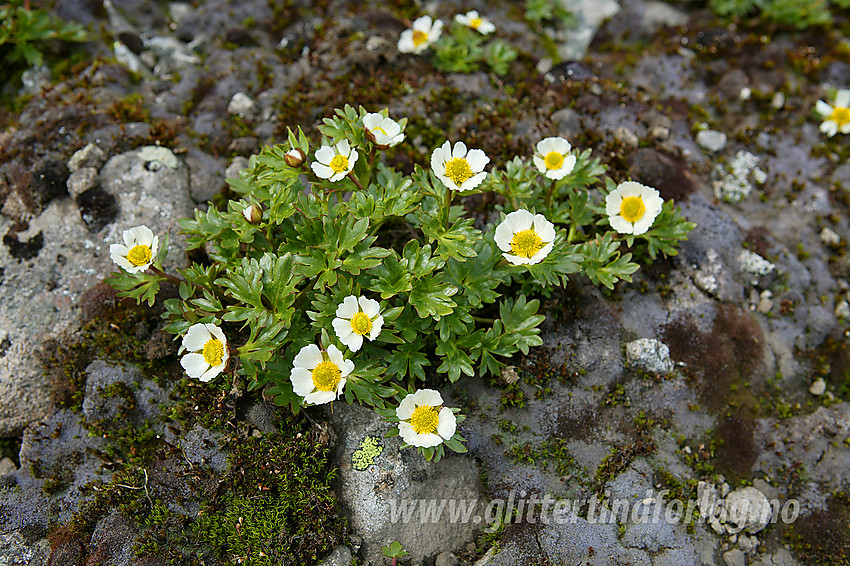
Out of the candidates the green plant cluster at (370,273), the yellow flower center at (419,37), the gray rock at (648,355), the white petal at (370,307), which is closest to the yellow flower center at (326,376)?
the green plant cluster at (370,273)

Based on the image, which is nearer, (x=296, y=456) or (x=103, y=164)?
(x=296, y=456)

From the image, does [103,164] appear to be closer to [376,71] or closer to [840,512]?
[376,71]

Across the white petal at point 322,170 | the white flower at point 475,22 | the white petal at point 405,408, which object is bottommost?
the white petal at point 405,408

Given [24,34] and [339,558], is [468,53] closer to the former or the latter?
[24,34]

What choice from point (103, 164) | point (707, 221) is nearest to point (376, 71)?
point (103, 164)

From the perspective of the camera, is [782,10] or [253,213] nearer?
[253,213]

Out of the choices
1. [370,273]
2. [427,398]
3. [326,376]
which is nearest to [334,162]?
[370,273]

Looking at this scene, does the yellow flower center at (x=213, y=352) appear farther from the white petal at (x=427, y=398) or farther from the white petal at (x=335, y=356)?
the white petal at (x=427, y=398)
